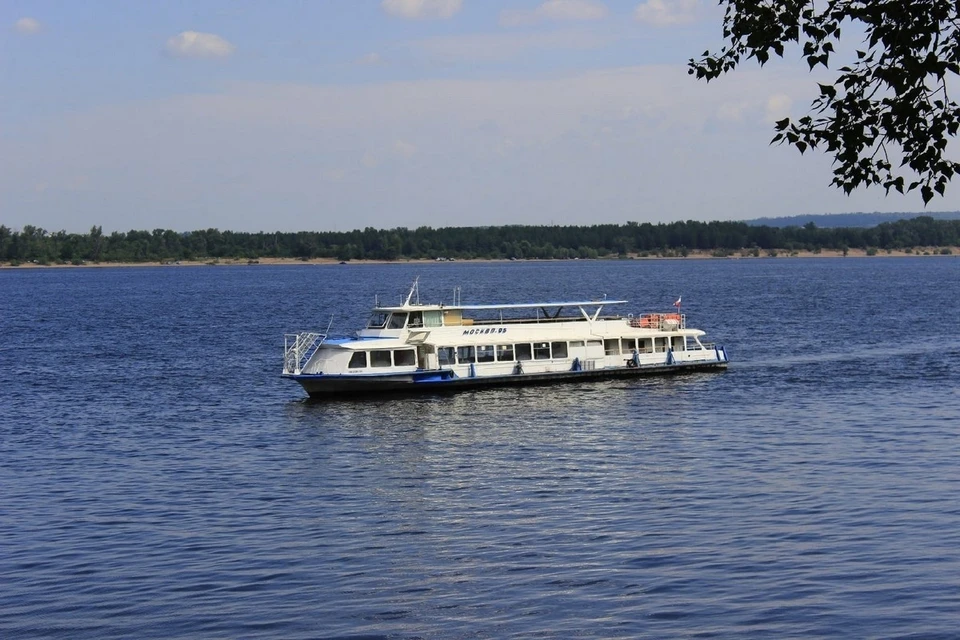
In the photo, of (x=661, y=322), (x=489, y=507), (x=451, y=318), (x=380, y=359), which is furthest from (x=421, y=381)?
(x=489, y=507)

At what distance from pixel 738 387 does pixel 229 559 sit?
3834cm

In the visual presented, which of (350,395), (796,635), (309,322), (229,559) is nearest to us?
(796,635)

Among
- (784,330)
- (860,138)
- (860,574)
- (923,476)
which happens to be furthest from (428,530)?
(784,330)

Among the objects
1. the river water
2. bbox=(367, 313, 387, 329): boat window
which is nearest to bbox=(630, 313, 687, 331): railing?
the river water

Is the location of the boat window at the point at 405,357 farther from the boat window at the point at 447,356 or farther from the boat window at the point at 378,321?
the boat window at the point at 378,321

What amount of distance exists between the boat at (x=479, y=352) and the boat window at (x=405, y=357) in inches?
2.0

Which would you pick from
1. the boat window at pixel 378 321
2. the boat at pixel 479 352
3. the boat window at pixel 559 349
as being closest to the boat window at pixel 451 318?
the boat at pixel 479 352

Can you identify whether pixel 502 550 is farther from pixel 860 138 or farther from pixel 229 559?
pixel 860 138

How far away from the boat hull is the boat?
0.16ft

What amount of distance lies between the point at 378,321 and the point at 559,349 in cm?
980

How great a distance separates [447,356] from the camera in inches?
2549

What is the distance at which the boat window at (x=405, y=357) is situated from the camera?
206 feet

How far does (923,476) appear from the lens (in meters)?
38.9

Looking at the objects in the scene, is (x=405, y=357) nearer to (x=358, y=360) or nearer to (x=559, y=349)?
(x=358, y=360)
